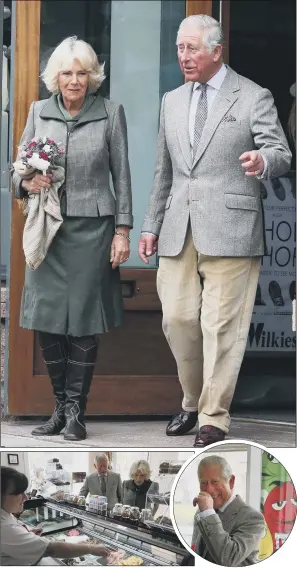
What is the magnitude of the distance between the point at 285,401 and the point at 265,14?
83.6 inches

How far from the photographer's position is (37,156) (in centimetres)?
516

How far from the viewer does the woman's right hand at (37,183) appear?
5.24m

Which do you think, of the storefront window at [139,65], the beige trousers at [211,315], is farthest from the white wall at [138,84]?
the beige trousers at [211,315]

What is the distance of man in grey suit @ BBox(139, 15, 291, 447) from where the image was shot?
5.12 metres

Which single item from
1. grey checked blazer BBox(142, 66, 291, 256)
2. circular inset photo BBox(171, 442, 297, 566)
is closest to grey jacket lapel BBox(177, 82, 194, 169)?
grey checked blazer BBox(142, 66, 291, 256)

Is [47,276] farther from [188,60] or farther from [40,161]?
[188,60]

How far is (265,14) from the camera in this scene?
7145 millimetres

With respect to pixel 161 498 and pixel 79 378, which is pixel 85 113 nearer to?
pixel 79 378

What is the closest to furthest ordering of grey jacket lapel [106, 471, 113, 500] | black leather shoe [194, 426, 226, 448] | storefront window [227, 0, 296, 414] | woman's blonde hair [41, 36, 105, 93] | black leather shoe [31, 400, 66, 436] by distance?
grey jacket lapel [106, 471, 113, 500] → black leather shoe [194, 426, 226, 448] → woman's blonde hair [41, 36, 105, 93] → black leather shoe [31, 400, 66, 436] → storefront window [227, 0, 296, 414]

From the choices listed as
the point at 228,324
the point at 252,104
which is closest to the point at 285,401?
the point at 228,324

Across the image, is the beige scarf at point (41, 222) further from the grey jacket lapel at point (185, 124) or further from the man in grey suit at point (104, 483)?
the man in grey suit at point (104, 483)

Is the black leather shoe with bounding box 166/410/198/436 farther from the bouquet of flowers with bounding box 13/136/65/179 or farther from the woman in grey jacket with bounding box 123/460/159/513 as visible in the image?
the bouquet of flowers with bounding box 13/136/65/179

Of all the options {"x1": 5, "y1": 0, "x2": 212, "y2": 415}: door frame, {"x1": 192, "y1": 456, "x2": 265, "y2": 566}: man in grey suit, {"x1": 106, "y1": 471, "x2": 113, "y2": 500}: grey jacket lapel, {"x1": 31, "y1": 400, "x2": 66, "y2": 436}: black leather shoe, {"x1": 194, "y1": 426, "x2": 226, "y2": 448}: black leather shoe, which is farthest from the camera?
{"x1": 5, "y1": 0, "x2": 212, "y2": 415}: door frame

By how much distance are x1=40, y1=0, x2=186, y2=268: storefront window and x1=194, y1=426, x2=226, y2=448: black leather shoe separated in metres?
1.29
